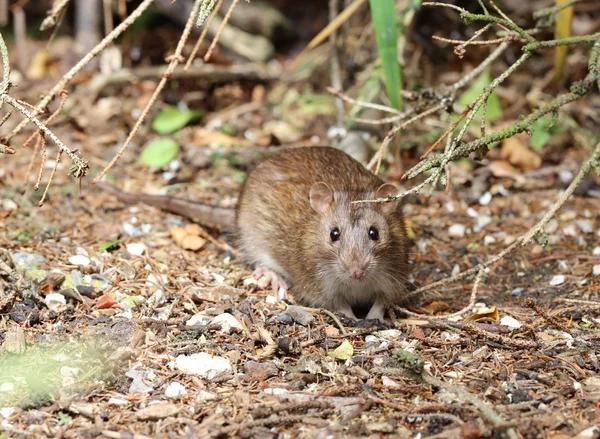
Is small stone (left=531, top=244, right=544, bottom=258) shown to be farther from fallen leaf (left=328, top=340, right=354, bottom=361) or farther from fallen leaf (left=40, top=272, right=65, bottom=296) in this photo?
fallen leaf (left=40, top=272, right=65, bottom=296)

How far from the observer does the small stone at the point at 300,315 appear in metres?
4.44

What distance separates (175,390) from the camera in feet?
12.0

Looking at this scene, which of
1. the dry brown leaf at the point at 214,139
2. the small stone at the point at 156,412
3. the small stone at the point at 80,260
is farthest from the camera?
the dry brown leaf at the point at 214,139

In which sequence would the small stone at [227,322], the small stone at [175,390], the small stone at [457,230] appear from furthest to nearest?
the small stone at [457,230] → the small stone at [227,322] → the small stone at [175,390]

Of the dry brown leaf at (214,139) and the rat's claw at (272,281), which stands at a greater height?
the dry brown leaf at (214,139)

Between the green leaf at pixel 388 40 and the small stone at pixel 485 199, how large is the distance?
1.35 metres

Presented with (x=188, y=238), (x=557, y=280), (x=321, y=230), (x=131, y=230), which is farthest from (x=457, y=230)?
(x=131, y=230)

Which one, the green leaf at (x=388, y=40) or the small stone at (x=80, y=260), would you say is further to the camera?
the green leaf at (x=388, y=40)

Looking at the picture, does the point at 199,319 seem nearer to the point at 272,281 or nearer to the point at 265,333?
the point at 265,333

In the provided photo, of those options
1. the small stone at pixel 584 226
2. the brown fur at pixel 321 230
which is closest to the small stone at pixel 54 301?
the brown fur at pixel 321 230

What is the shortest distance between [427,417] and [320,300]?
1610 millimetres

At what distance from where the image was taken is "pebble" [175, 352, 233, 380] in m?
3.81

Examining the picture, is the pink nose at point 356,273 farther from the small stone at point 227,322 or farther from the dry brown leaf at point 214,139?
the dry brown leaf at point 214,139

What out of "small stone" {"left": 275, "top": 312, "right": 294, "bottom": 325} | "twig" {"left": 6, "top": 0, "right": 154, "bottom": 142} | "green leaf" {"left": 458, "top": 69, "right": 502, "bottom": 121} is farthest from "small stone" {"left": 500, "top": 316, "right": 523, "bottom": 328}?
"green leaf" {"left": 458, "top": 69, "right": 502, "bottom": 121}
